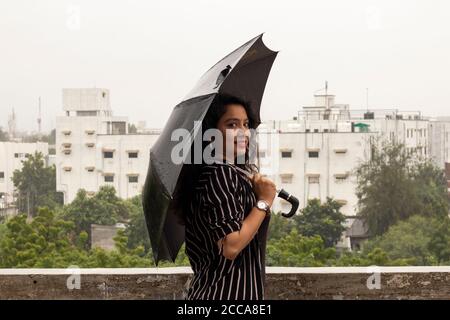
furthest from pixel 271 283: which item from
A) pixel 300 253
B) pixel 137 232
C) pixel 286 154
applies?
pixel 286 154

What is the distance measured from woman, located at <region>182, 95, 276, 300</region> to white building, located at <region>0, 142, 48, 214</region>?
40.6m

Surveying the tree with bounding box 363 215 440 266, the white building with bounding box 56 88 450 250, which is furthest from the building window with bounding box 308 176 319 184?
the tree with bounding box 363 215 440 266

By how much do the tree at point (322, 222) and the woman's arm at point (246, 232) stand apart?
1180 inches

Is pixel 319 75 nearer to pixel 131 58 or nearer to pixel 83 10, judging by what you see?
pixel 131 58

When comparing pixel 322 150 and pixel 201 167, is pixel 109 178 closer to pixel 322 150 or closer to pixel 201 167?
pixel 322 150

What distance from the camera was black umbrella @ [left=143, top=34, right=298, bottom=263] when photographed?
1.57m

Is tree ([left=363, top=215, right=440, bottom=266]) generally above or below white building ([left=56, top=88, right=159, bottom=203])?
below

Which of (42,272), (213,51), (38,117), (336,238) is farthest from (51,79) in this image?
(42,272)

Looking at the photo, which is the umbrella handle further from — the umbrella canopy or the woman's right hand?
the umbrella canopy

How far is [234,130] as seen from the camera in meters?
1.61

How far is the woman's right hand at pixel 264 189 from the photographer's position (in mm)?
1542

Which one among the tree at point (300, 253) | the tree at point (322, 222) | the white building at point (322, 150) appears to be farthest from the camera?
the white building at point (322, 150)

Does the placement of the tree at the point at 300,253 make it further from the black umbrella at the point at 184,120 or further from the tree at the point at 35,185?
the tree at the point at 35,185

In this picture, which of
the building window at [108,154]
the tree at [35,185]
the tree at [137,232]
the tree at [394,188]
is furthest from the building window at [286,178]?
the tree at [35,185]
